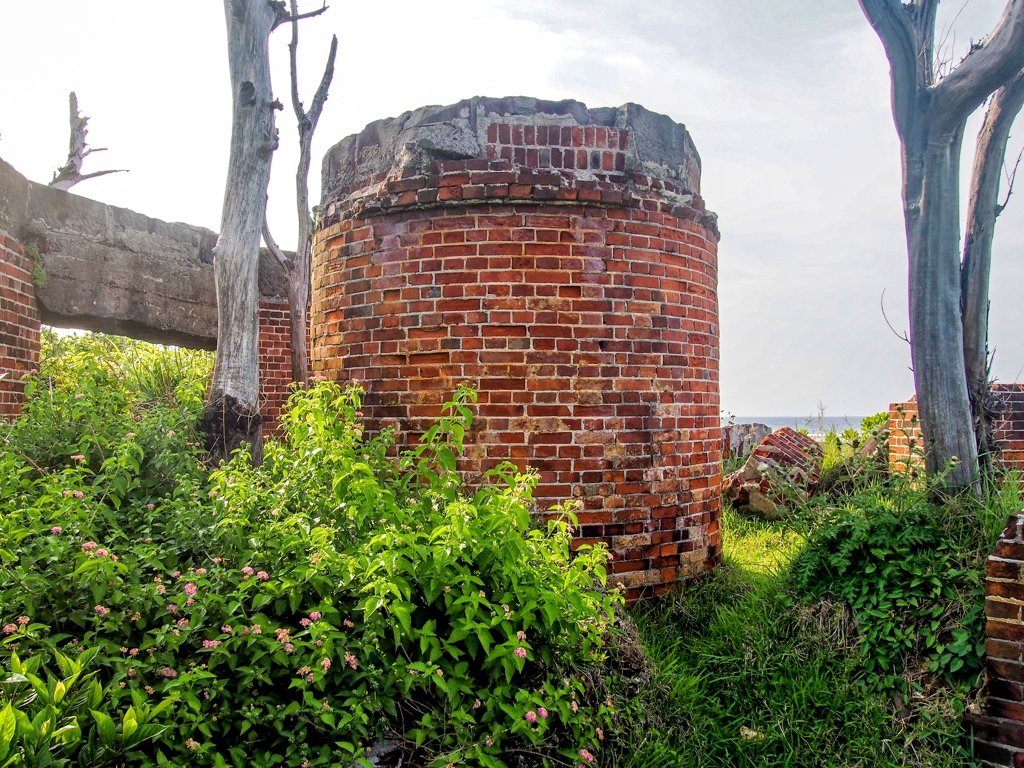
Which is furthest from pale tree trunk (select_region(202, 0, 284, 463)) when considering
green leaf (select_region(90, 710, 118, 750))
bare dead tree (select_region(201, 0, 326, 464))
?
green leaf (select_region(90, 710, 118, 750))

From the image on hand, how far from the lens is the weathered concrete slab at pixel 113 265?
20.4 feet

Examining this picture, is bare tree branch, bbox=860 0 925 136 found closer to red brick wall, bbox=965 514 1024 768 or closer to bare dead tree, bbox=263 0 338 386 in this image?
red brick wall, bbox=965 514 1024 768

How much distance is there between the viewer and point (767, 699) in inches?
145

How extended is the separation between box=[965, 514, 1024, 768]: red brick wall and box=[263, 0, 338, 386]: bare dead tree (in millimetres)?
7466

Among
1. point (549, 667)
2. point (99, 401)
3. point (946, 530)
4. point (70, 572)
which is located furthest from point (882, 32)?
point (99, 401)

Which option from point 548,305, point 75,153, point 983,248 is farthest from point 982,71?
point 75,153

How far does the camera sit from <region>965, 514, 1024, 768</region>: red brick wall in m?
3.22

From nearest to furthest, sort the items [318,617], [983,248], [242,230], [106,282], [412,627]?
[318,617] < [412,627] < [983,248] < [242,230] < [106,282]

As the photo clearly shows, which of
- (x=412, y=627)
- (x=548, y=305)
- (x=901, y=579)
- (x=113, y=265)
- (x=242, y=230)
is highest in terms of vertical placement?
(x=242, y=230)

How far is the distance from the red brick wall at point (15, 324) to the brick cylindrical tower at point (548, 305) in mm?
2931

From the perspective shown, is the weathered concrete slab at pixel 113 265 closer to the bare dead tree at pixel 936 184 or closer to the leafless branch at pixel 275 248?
the leafless branch at pixel 275 248

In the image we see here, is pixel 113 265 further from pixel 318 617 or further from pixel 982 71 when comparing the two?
pixel 982 71

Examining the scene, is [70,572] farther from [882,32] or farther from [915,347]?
[882,32]

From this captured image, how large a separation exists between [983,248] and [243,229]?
627 centimetres
